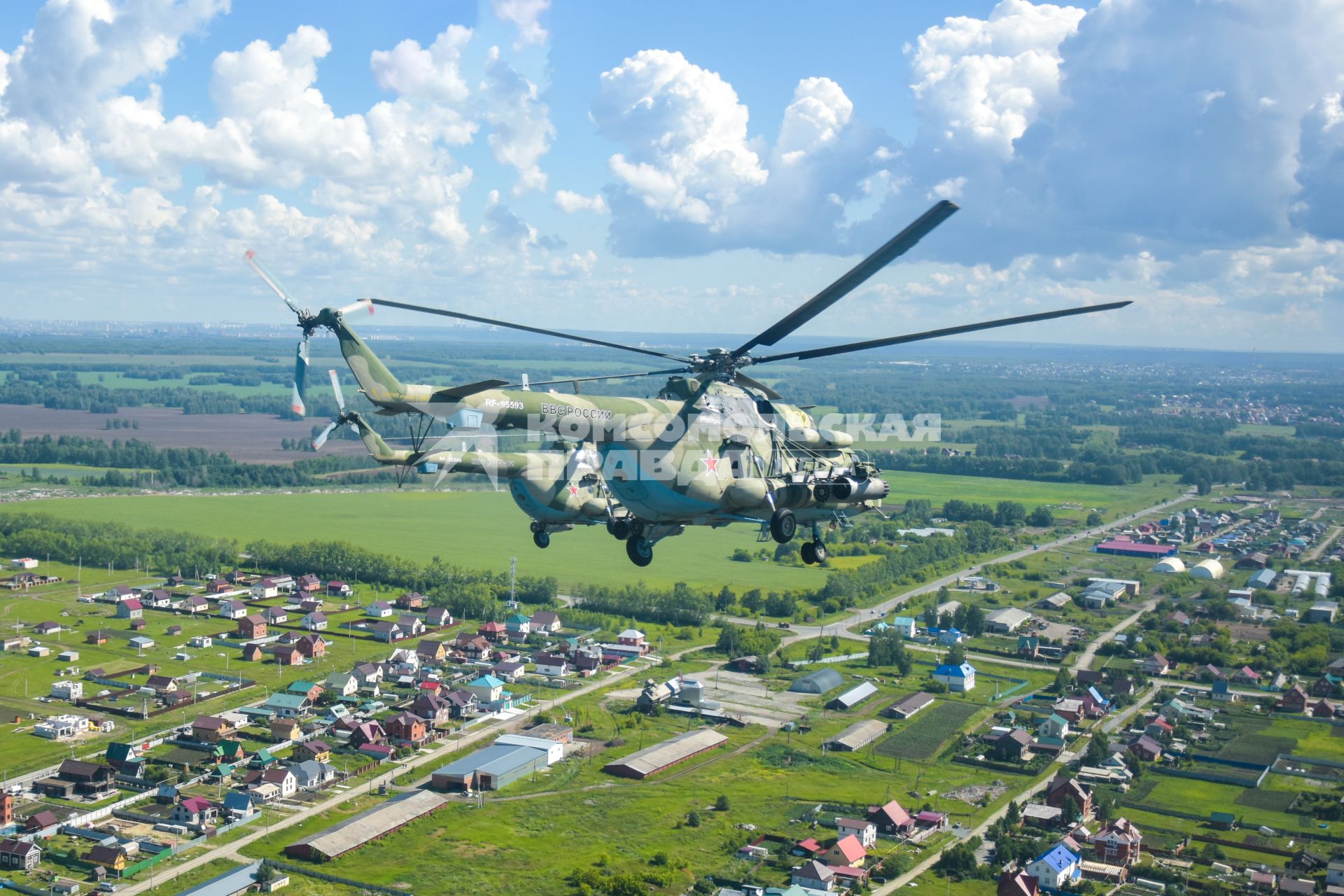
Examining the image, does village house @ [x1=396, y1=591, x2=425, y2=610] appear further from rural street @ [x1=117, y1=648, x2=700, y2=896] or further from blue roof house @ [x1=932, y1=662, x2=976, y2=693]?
blue roof house @ [x1=932, y1=662, x2=976, y2=693]

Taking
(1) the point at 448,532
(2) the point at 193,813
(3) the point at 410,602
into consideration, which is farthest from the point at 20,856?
(1) the point at 448,532

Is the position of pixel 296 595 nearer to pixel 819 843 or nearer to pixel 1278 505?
pixel 819 843

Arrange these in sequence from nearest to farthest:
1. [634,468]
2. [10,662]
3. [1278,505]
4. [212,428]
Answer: [634,468]
[10,662]
[1278,505]
[212,428]

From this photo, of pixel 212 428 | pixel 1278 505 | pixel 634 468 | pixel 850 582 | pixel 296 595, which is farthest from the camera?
pixel 212 428

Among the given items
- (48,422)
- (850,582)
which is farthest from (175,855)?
(48,422)

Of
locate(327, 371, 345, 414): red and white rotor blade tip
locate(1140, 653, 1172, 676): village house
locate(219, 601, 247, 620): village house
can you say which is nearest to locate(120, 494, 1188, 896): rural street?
locate(1140, 653, 1172, 676): village house

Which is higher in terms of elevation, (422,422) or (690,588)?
(422,422)
